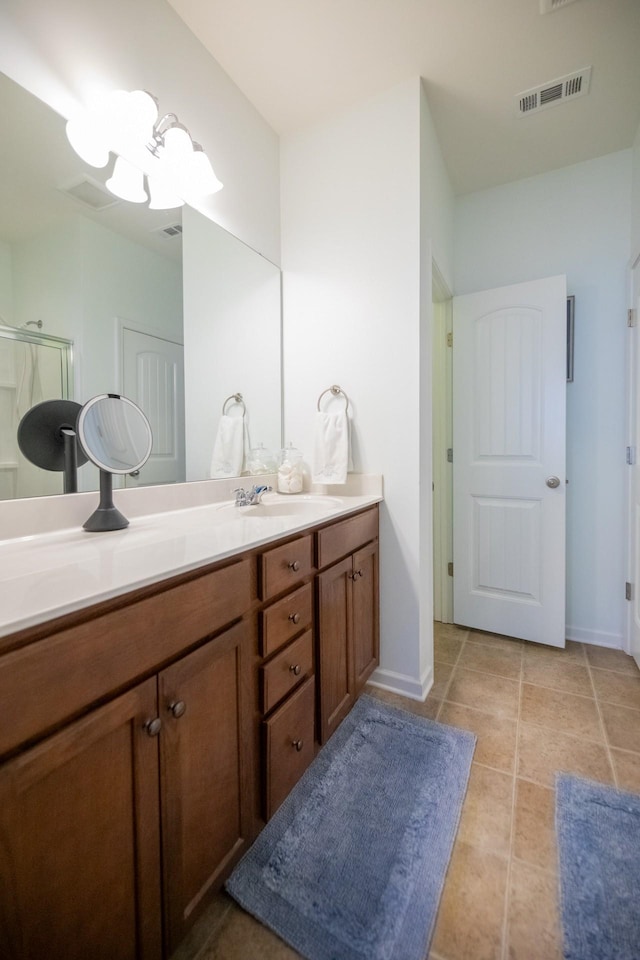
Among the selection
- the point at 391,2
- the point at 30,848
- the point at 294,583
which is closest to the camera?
the point at 30,848

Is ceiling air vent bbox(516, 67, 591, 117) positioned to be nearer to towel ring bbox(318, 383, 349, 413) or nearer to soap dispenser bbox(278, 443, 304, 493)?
towel ring bbox(318, 383, 349, 413)

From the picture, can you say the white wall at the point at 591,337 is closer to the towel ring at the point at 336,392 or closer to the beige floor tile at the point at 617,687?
the beige floor tile at the point at 617,687

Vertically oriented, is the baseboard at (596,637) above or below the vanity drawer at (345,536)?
below

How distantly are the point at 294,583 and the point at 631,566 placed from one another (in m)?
1.88

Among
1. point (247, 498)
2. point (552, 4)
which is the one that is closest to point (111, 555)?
point (247, 498)

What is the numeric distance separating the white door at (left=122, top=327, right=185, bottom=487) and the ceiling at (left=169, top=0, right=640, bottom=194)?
1178 millimetres

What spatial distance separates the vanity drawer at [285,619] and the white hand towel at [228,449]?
704 mm

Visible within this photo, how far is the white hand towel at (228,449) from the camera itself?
1689 millimetres

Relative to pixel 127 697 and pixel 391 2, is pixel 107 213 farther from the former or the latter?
pixel 127 697

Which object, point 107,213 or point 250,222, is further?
point 250,222

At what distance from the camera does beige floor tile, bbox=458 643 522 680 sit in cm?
196

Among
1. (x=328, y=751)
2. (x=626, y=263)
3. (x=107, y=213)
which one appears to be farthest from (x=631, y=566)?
(x=107, y=213)

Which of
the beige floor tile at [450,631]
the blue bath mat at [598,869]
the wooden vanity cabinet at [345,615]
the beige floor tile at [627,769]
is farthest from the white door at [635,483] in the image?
the wooden vanity cabinet at [345,615]

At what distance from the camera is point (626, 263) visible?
6.90 ft
